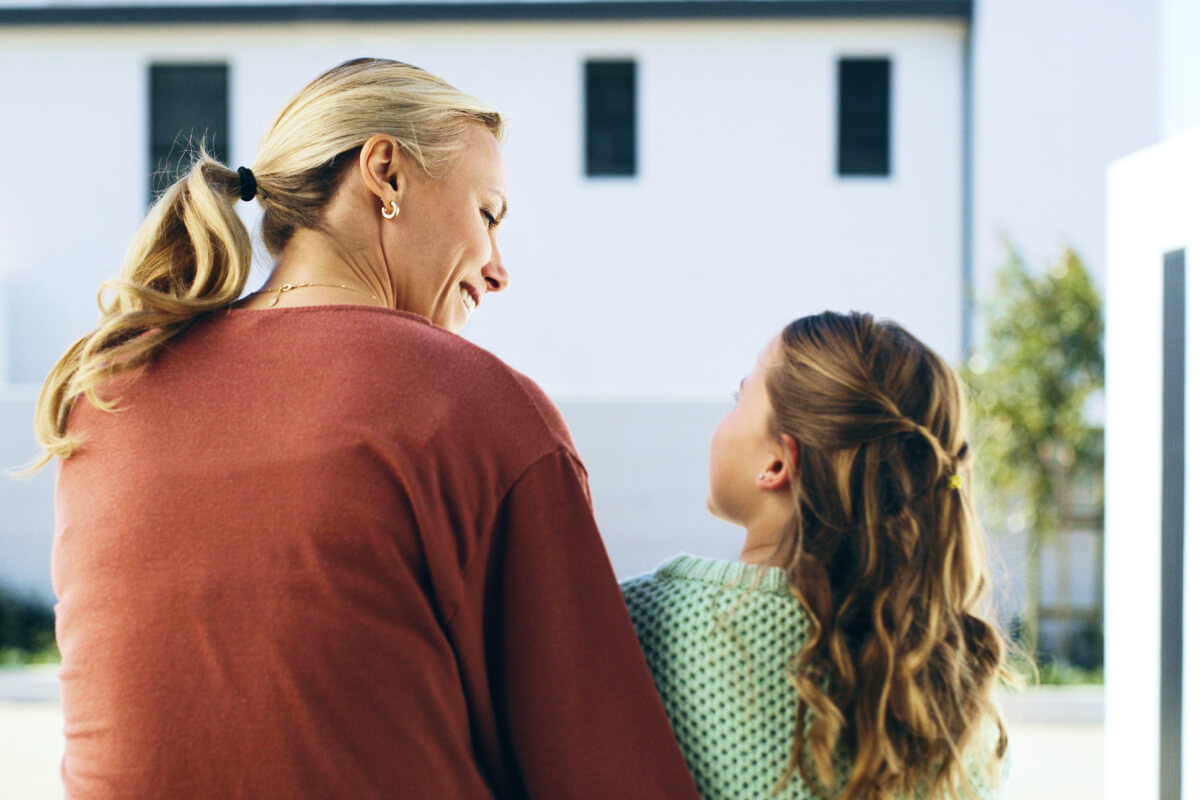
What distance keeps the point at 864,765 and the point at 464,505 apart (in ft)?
1.93

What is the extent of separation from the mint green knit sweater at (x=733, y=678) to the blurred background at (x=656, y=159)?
7.79 meters

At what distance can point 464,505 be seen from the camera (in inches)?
42.4

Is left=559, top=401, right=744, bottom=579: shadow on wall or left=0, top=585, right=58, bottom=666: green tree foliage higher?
left=559, top=401, right=744, bottom=579: shadow on wall

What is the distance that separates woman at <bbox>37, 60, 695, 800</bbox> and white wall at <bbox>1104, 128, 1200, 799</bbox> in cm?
96

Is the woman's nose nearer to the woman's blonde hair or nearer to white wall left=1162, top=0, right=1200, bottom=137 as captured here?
the woman's blonde hair

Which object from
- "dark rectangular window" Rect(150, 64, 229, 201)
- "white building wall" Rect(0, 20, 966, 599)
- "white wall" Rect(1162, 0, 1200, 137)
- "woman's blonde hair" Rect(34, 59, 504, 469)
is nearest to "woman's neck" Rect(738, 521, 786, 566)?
"woman's blonde hair" Rect(34, 59, 504, 469)

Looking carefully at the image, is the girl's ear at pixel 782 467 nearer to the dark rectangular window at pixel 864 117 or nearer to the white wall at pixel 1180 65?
the white wall at pixel 1180 65

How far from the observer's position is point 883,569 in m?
1.37

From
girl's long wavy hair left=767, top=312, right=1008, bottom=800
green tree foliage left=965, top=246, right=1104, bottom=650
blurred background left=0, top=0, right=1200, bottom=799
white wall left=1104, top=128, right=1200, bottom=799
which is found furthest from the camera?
blurred background left=0, top=0, right=1200, bottom=799

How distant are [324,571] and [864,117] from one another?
10.00 metres

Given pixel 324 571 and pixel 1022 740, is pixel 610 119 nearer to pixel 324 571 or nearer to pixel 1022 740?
pixel 1022 740

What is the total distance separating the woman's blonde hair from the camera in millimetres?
1188

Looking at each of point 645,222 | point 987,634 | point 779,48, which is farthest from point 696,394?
point 987,634

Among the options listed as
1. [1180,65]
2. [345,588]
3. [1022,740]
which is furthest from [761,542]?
[1022,740]
